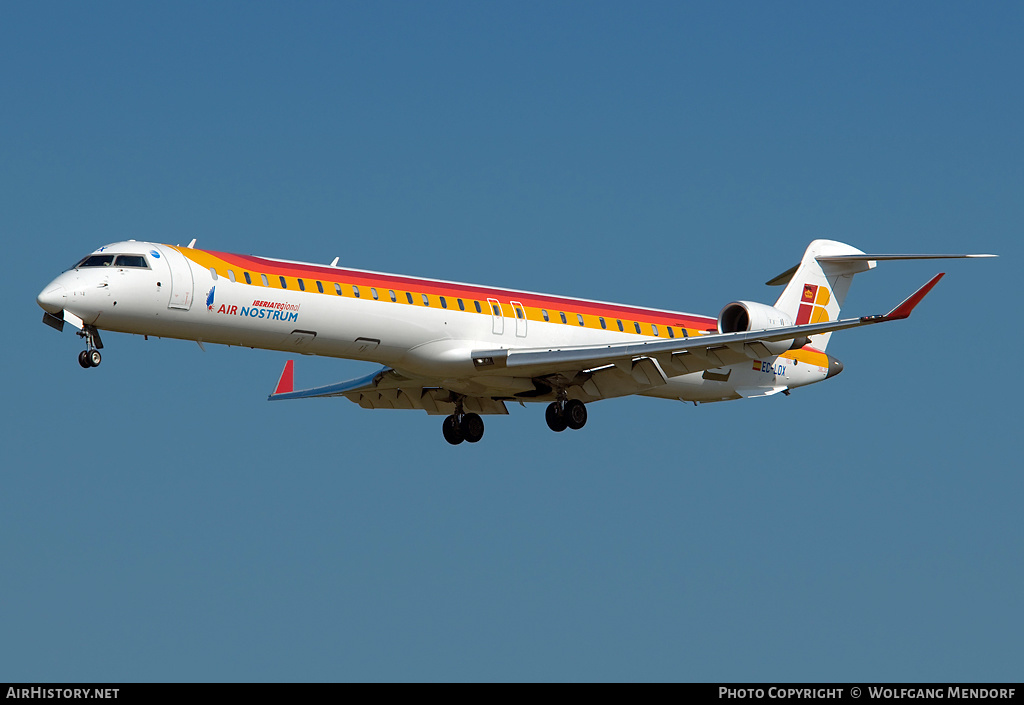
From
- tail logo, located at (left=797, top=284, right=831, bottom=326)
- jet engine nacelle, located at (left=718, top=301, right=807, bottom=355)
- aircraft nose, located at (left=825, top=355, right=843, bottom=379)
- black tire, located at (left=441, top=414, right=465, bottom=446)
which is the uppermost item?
tail logo, located at (left=797, top=284, right=831, bottom=326)

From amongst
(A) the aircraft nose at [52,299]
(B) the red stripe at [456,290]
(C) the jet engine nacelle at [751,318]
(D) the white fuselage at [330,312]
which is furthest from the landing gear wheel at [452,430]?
(A) the aircraft nose at [52,299]

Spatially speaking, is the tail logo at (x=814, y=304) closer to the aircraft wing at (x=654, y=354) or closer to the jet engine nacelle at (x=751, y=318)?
the jet engine nacelle at (x=751, y=318)

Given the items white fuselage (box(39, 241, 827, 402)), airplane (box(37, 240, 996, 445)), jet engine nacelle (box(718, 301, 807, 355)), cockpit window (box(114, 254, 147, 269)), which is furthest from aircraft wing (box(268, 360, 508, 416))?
cockpit window (box(114, 254, 147, 269))

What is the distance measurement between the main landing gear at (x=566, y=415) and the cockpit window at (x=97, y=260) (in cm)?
986

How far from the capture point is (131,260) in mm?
25000

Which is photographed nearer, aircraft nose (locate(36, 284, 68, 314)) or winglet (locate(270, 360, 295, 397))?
aircraft nose (locate(36, 284, 68, 314))

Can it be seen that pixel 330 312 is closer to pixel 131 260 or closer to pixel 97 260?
pixel 131 260

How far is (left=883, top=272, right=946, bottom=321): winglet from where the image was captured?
86.2ft

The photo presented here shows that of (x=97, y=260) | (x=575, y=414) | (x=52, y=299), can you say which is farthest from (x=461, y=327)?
(x=52, y=299)

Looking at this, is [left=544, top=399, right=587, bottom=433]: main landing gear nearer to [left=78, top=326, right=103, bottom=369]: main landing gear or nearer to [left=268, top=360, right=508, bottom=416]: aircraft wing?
[left=268, top=360, right=508, bottom=416]: aircraft wing

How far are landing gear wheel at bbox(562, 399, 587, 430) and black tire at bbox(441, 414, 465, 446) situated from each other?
290cm

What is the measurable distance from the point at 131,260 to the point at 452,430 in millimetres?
9057
